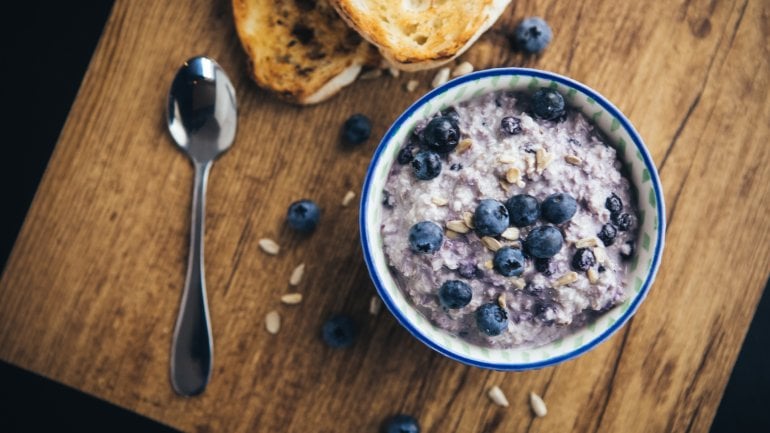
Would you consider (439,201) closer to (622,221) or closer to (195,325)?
(622,221)

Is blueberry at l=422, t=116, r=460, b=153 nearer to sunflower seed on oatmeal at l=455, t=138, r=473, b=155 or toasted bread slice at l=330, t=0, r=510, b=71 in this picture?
sunflower seed on oatmeal at l=455, t=138, r=473, b=155

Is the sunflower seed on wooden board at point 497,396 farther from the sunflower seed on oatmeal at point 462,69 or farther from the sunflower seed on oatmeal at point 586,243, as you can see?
the sunflower seed on oatmeal at point 462,69

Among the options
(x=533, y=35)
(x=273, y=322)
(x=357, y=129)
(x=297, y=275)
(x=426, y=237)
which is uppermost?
(x=533, y=35)

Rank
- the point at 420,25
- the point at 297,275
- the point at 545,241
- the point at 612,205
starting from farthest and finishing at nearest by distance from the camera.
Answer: the point at 297,275 < the point at 420,25 < the point at 612,205 < the point at 545,241

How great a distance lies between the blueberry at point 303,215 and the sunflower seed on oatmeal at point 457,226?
0.47 meters

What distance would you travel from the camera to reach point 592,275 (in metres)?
1.38

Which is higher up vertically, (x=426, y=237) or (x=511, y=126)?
(x=511, y=126)

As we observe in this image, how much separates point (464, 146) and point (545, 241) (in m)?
0.29

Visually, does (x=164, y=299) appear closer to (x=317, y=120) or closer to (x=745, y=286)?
(x=317, y=120)

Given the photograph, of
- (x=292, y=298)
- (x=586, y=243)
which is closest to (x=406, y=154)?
(x=586, y=243)

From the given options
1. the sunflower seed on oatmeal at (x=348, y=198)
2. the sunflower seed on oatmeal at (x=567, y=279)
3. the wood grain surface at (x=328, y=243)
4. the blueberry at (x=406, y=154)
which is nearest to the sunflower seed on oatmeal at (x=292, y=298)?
the wood grain surface at (x=328, y=243)

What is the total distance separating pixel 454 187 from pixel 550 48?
614 mm

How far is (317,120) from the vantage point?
1.76 meters

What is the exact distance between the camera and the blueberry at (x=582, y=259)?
4.43ft
